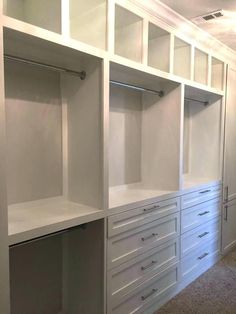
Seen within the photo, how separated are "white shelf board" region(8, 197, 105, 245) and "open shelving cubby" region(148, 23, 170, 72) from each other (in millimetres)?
1381

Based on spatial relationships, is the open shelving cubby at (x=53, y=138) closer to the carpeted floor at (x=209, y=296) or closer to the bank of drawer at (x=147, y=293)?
the bank of drawer at (x=147, y=293)

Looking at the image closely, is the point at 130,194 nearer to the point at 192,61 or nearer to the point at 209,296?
the point at 209,296

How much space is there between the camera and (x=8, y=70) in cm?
178

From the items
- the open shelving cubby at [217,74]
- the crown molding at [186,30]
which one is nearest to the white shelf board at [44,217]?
the crown molding at [186,30]

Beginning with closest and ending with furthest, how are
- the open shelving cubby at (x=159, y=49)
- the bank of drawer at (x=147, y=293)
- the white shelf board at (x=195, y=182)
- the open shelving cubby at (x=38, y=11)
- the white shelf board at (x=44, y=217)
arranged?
the white shelf board at (x=44, y=217) → the open shelving cubby at (x=38, y=11) → the bank of drawer at (x=147, y=293) → the open shelving cubby at (x=159, y=49) → the white shelf board at (x=195, y=182)

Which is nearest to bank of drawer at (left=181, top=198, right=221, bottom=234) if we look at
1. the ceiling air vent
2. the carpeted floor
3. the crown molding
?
the carpeted floor

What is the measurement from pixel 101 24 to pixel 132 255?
1656 millimetres

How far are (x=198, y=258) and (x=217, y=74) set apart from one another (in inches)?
80.1

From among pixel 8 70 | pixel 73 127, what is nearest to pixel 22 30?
pixel 8 70

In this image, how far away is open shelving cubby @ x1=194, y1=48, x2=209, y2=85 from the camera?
2.87 meters

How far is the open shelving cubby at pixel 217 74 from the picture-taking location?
3137mm

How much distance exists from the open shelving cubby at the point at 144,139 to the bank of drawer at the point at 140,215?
114 mm

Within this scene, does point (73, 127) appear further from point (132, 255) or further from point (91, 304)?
point (91, 304)

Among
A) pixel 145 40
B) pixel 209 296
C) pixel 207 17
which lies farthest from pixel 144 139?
pixel 209 296
